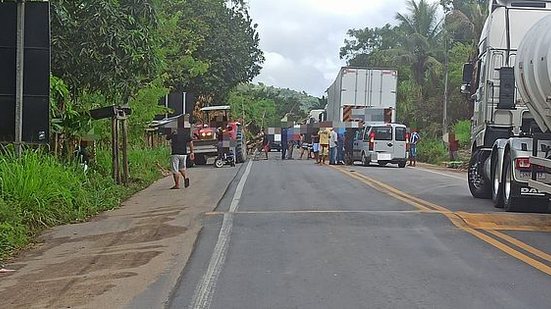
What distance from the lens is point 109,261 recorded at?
353 inches

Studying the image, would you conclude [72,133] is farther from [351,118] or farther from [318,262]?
[351,118]

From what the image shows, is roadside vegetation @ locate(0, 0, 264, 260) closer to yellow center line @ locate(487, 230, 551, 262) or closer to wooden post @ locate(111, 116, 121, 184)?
wooden post @ locate(111, 116, 121, 184)

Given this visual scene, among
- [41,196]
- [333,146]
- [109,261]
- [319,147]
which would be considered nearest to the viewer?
[109,261]

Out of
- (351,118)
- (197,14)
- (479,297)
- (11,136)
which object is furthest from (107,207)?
(197,14)

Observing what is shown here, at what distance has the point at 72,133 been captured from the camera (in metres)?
17.0

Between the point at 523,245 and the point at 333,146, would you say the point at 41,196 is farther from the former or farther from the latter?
the point at 333,146

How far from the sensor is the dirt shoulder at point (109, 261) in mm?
7234

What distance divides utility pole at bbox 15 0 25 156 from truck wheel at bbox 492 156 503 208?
8.77 m

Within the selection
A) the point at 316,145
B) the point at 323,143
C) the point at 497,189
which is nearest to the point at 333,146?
the point at 323,143

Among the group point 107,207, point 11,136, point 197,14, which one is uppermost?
point 197,14

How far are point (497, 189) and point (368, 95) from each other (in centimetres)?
1966

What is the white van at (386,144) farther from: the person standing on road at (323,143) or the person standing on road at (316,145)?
the person standing on road at (316,145)

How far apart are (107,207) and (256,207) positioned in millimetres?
2923

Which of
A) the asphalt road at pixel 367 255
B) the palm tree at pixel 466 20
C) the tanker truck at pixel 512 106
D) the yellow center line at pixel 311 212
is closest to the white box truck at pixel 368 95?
the palm tree at pixel 466 20
